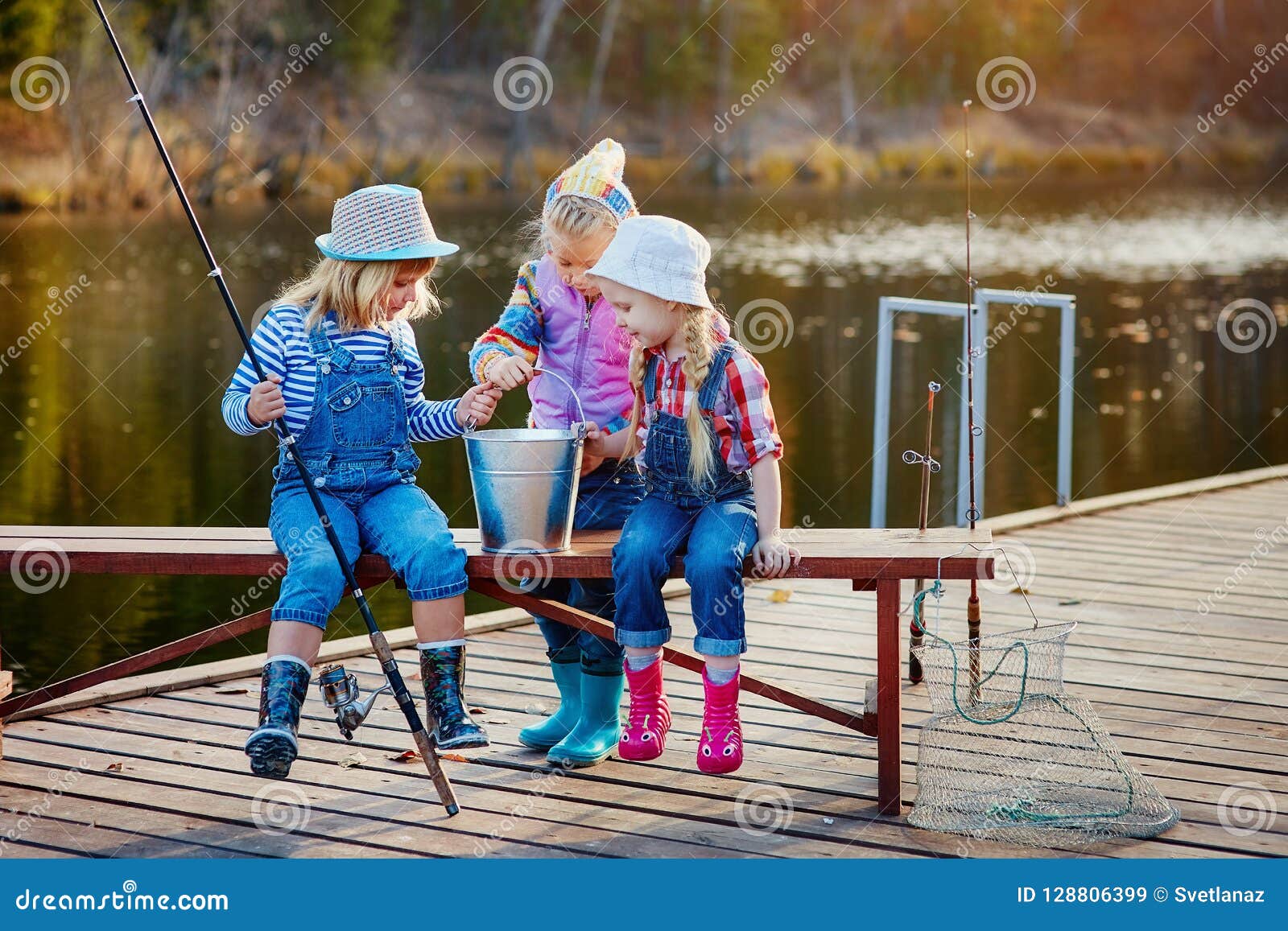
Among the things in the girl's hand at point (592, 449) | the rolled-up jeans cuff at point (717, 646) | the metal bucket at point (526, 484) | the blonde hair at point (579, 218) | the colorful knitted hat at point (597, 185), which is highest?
the colorful knitted hat at point (597, 185)

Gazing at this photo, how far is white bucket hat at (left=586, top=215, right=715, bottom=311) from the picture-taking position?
2.93 metres

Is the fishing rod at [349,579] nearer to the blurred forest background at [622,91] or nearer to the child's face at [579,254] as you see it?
the child's face at [579,254]

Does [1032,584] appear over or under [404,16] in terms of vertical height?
under

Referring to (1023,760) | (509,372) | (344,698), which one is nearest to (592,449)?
(509,372)

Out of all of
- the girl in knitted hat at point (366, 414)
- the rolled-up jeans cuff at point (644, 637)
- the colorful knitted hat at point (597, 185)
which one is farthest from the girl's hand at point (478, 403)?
the rolled-up jeans cuff at point (644, 637)

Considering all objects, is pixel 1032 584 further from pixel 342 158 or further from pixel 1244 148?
pixel 1244 148

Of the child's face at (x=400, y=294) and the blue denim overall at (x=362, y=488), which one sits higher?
the child's face at (x=400, y=294)

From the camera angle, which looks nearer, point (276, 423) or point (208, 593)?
point (276, 423)

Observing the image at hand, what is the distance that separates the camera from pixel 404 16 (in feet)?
113

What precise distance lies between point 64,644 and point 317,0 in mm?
26722

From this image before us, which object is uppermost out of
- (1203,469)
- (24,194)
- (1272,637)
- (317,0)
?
(317,0)

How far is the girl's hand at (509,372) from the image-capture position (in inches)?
121

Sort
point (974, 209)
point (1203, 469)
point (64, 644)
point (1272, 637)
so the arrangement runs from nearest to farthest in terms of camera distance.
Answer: point (1272, 637) < point (64, 644) < point (1203, 469) < point (974, 209)

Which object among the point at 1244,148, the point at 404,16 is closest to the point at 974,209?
the point at 404,16
